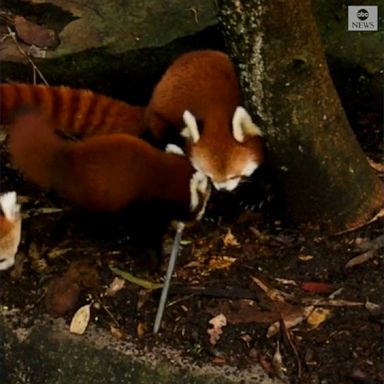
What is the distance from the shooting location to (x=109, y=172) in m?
3.55

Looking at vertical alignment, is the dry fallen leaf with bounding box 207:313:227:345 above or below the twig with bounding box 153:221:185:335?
below

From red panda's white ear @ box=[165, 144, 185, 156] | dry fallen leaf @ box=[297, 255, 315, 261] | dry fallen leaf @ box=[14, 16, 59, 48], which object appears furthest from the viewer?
dry fallen leaf @ box=[14, 16, 59, 48]

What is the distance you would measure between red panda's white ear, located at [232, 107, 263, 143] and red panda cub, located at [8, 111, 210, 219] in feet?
0.74

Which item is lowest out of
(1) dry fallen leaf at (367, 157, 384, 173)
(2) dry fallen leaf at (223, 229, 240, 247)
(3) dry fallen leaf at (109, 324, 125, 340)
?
(3) dry fallen leaf at (109, 324, 125, 340)

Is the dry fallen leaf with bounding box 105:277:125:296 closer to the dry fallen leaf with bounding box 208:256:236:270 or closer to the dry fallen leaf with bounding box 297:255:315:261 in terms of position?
the dry fallen leaf with bounding box 208:256:236:270

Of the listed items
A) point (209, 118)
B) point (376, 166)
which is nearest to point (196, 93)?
point (209, 118)

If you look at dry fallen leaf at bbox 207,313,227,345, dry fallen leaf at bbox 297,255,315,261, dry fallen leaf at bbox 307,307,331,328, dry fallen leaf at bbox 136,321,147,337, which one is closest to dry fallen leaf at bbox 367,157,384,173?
dry fallen leaf at bbox 297,255,315,261

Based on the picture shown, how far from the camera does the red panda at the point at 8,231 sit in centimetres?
364

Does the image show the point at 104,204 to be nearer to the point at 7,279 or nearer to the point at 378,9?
the point at 7,279

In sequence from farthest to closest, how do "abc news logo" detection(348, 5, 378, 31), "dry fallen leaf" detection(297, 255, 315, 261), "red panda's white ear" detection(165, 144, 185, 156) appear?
"abc news logo" detection(348, 5, 378, 31) < "red panda's white ear" detection(165, 144, 185, 156) < "dry fallen leaf" detection(297, 255, 315, 261)

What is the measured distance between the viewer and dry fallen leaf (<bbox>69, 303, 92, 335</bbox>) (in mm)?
3410

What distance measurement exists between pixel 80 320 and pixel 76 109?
41.2 inches

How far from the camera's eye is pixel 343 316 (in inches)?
128

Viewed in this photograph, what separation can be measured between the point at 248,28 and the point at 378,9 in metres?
1.17
